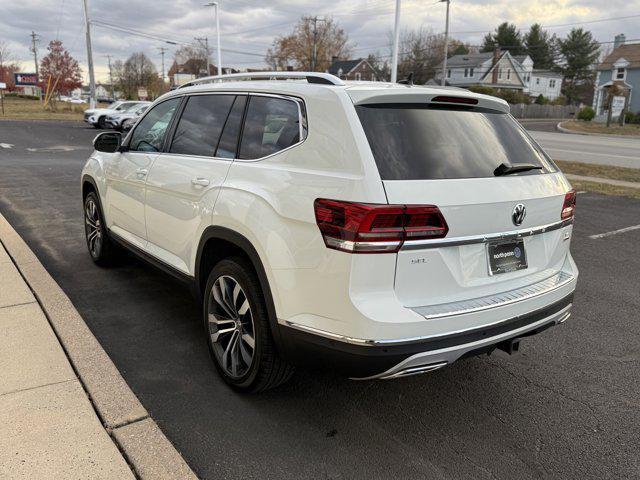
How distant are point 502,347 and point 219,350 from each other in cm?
172

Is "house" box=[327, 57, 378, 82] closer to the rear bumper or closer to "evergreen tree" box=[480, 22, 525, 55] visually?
"evergreen tree" box=[480, 22, 525, 55]

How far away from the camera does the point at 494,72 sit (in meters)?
81.2

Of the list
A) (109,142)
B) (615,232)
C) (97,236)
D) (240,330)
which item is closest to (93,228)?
(97,236)

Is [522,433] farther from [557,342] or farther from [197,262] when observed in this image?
[197,262]

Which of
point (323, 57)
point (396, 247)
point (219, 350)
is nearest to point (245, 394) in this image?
point (219, 350)

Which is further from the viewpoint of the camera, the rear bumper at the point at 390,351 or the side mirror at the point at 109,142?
the side mirror at the point at 109,142

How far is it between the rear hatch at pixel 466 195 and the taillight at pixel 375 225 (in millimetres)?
38

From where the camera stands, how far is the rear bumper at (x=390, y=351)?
244 centimetres

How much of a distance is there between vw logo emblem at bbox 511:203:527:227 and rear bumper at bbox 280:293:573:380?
50 cm

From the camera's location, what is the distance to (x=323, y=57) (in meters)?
77.4

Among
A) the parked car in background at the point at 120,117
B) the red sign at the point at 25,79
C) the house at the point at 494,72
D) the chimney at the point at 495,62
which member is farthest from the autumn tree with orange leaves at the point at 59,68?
the chimney at the point at 495,62

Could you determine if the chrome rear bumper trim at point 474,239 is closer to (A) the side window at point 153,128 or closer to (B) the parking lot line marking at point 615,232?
(A) the side window at point 153,128

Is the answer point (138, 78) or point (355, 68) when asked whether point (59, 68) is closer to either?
point (138, 78)

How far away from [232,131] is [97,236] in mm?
2882
